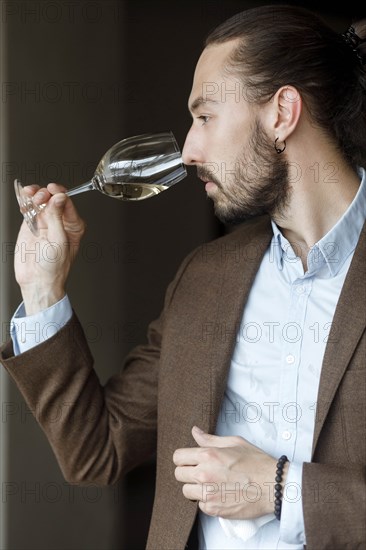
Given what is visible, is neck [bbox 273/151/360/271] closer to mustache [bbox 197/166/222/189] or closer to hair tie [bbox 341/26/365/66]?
mustache [bbox 197/166/222/189]

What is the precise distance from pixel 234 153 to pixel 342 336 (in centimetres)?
45

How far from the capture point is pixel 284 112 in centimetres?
181

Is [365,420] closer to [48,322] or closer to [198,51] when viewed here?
[48,322]

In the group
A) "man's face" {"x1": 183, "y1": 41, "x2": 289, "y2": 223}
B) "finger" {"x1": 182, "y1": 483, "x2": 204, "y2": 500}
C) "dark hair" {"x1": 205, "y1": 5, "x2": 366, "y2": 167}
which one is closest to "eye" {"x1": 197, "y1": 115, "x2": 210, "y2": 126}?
"man's face" {"x1": 183, "y1": 41, "x2": 289, "y2": 223}

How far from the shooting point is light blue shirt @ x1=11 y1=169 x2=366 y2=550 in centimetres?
163

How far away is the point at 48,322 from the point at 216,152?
1.63 ft

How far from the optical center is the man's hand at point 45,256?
70.5 inches

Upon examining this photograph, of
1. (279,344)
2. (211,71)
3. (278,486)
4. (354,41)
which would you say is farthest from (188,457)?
(354,41)

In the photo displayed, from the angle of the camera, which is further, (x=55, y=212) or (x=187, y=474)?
(x=55, y=212)

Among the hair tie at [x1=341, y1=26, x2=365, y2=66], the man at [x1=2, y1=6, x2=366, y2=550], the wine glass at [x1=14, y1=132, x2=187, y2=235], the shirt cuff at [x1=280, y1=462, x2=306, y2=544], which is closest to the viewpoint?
the shirt cuff at [x1=280, y1=462, x2=306, y2=544]

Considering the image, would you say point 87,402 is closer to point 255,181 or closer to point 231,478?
point 231,478

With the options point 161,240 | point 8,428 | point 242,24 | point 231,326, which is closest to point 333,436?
point 231,326

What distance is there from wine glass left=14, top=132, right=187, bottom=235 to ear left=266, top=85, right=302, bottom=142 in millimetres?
210

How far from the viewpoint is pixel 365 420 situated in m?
1.54
